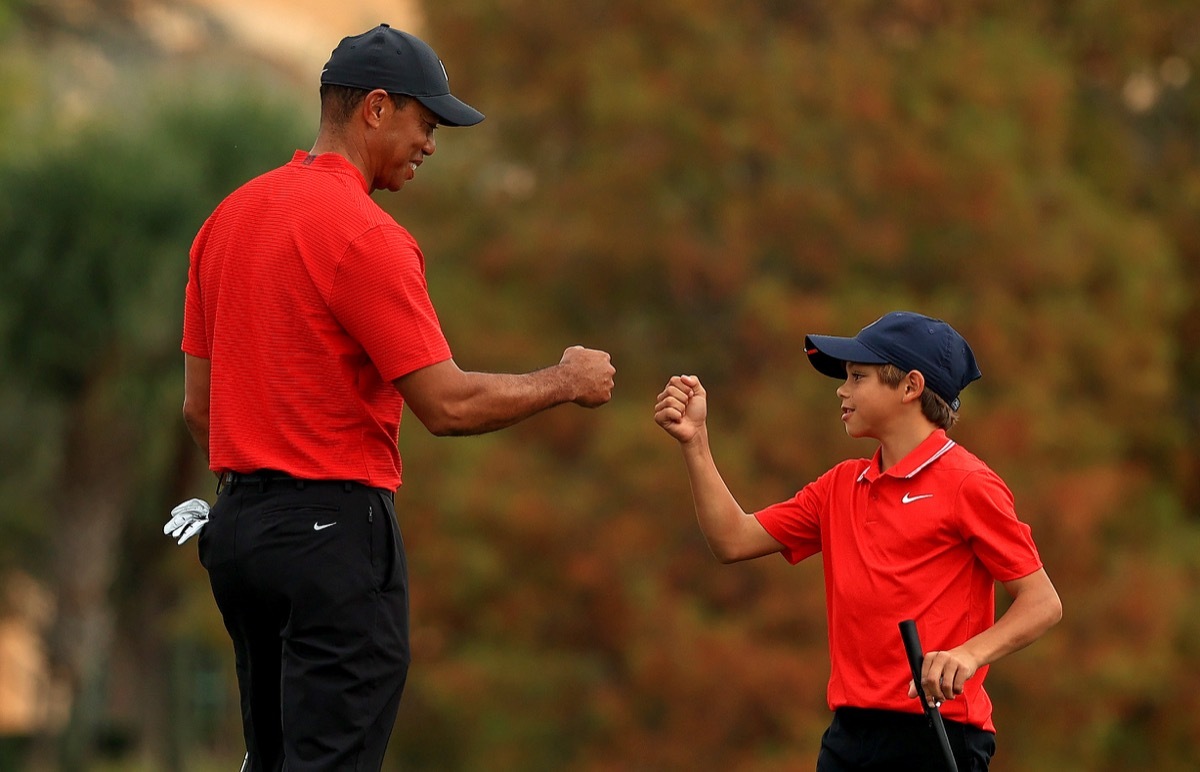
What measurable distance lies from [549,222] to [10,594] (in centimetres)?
1107

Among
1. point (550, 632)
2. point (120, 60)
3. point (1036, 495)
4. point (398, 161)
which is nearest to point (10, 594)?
point (120, 60)

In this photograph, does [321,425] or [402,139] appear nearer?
[321,425]

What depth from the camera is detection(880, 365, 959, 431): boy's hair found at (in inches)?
173

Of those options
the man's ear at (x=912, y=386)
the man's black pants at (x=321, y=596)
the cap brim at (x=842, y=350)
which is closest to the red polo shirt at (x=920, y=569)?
the man's ear at (x=912, y=386)

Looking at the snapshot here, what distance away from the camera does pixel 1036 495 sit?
17.2 m

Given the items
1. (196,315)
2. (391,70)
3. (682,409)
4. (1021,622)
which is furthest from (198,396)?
(1021,622)

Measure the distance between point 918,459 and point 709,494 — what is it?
1.76 ft

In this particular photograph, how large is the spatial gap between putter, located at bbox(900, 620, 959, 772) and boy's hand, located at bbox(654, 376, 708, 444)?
82 cm

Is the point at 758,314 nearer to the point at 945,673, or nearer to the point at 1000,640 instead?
the point at 1000,640

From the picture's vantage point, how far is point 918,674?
12.7 feet

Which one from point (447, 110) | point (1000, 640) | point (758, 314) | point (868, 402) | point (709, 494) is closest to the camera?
point (1000, 640)

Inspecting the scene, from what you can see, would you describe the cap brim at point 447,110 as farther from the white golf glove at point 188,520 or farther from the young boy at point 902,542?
the white golf glove at point 188,520

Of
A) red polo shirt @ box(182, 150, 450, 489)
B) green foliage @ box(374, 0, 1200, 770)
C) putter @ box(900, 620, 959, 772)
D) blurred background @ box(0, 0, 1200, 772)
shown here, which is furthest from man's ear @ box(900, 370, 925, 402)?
green foliage @ box(374, 0, 1200, 770)

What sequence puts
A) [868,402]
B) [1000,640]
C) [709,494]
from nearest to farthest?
1. [1000,640]
2. [868,402]
3. [709,494]
